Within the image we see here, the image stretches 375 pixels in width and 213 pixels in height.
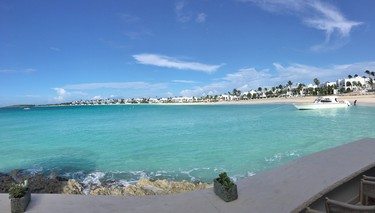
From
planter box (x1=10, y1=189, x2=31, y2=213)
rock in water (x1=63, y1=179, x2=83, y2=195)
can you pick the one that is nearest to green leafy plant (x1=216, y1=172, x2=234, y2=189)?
planter box (x1=10, y1=189, x2=31, y2=213)

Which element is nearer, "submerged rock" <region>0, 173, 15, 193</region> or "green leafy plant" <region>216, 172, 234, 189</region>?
"green leafy plant" <region>216, 172, 234, 189</region>

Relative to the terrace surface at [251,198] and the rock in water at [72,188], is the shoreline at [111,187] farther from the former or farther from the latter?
the terrace surface at [251,198]

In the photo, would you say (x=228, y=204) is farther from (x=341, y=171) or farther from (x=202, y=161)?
(x=202, y=161)

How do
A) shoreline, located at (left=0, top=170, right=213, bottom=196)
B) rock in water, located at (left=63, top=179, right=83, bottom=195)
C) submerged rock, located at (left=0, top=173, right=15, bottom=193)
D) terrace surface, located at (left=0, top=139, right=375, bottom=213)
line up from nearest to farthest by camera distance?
terrace surface, located at (left=0, top=139, right=375, bottom=213), shoreline, located at (left=0, top=170, right=213, bottom=196), rock in water, located at (left=63, top=179, right=83, bottom=195), submerged rock, located at (left=0, top=173, right=15, bottom=193)

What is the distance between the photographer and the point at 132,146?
1962cm

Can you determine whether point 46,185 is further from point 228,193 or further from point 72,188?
point 228,193

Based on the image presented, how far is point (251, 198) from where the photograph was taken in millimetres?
4809

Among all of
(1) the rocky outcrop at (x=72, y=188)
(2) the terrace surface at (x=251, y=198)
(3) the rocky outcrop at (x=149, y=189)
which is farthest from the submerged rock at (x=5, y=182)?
(2) the terrace surface at (x=251, y=198)

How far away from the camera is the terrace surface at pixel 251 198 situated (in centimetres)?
451

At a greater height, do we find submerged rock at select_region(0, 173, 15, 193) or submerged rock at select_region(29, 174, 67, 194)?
submerged rock at select_region(29, 174, 67, 194)

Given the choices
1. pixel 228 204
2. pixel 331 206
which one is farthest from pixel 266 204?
pixel 331 206

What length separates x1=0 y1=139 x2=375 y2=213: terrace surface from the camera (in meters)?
4.51

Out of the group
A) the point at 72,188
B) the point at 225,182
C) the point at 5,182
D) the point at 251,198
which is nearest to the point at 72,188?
the point at 72,188

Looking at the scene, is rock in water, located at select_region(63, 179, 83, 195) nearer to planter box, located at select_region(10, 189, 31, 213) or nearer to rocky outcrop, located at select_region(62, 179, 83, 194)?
rocky outcrop, located at select_region(62, 179, 83, 194)
